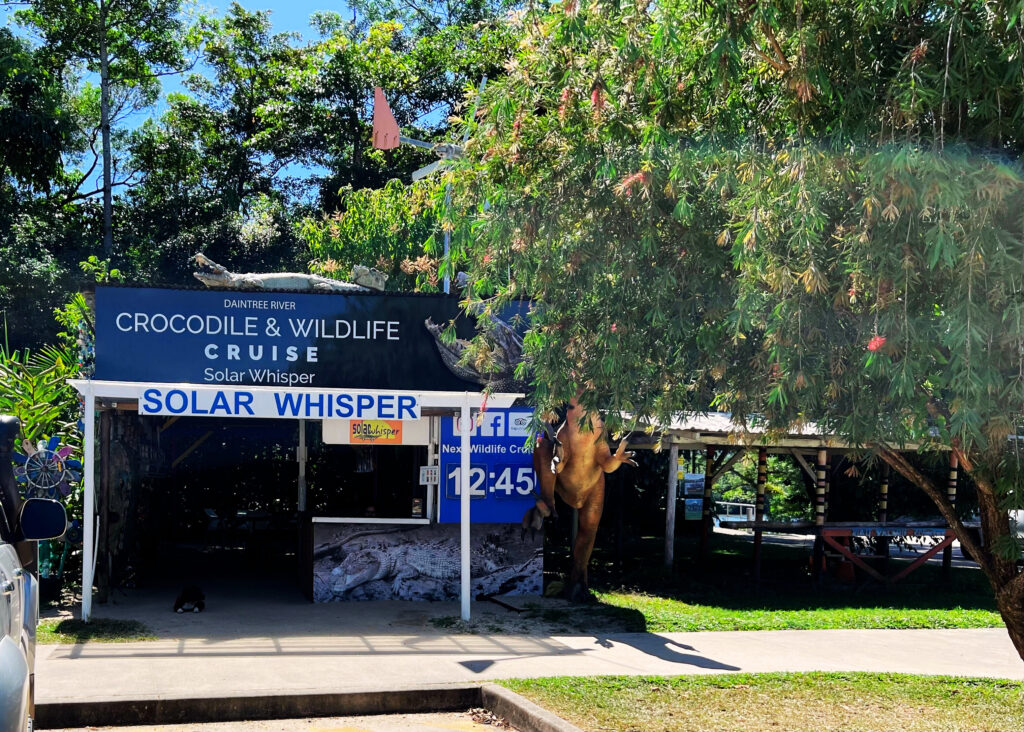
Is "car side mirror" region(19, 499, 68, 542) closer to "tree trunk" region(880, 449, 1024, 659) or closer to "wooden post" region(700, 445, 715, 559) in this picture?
"tree trunk" region(880, 449, 1024, 659)

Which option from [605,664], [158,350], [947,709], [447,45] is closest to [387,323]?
[158,350]

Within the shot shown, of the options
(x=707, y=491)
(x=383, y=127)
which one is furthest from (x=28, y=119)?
(x=707, y=491)

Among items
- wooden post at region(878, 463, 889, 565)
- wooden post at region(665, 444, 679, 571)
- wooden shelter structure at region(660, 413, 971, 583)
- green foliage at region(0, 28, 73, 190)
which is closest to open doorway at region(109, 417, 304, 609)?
wooden post at region(665, 444, 679, 571)

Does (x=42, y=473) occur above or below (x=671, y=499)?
above

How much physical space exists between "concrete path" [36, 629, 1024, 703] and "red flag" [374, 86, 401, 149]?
6.02 meters

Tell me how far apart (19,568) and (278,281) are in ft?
29.8

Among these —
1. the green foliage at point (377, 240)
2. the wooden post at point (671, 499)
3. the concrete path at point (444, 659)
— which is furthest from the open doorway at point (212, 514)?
the wooden post at point (671, 499)

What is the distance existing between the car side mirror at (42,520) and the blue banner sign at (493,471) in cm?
837

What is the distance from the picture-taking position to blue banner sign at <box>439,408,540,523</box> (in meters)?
13.4

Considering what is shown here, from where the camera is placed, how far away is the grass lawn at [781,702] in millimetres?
7926

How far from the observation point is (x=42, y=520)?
502 centimetres

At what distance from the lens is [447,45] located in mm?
35094

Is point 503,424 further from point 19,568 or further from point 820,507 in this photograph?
point 19,568

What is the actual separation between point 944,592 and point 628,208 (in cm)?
1141
